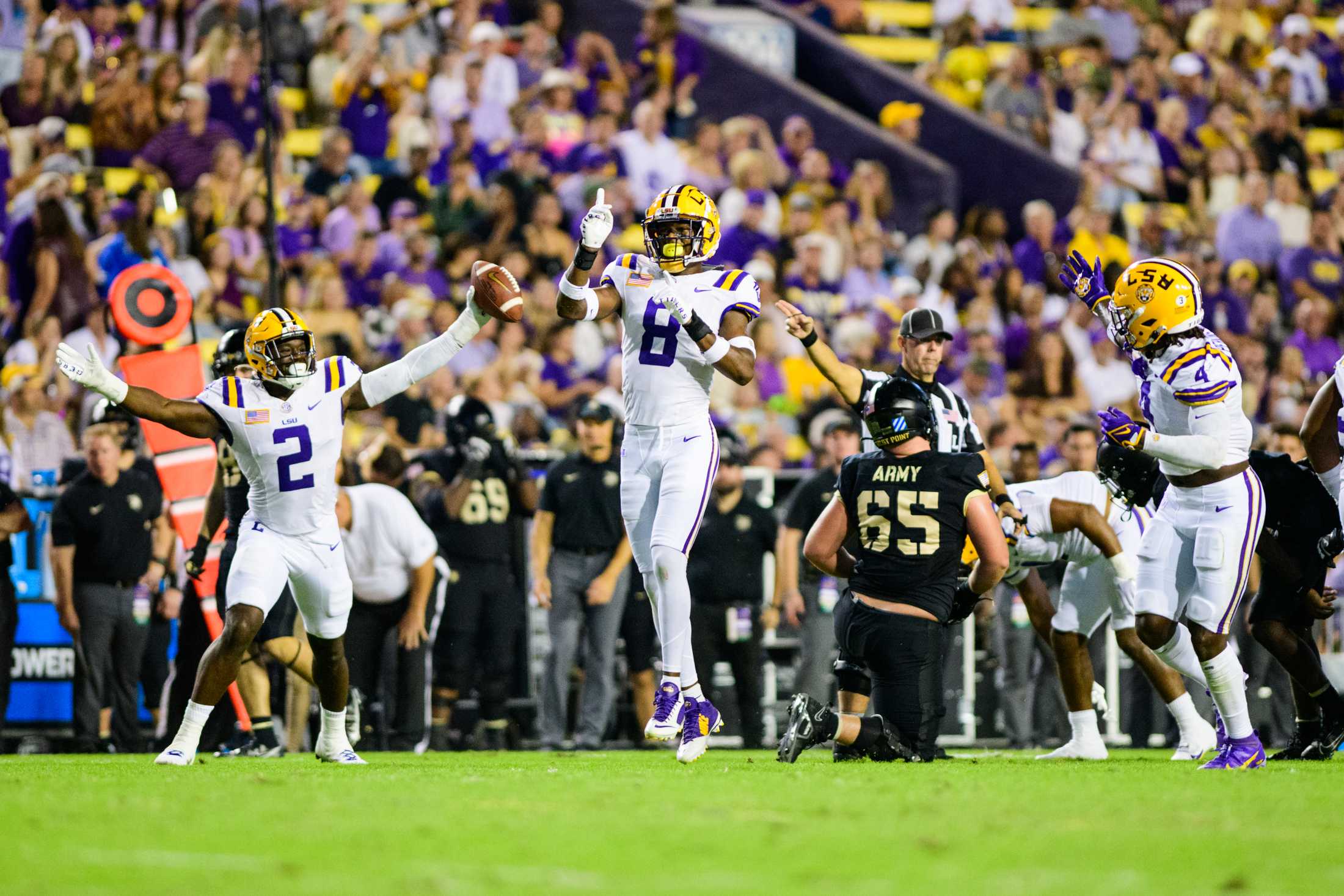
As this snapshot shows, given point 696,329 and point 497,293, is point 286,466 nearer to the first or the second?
point 497,293

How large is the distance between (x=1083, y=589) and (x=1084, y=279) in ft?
5.40

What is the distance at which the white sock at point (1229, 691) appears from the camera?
27.6ft

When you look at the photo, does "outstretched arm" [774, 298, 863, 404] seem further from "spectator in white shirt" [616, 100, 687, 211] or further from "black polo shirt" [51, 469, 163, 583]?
"spectator in white shirt" [616, 100, 687, 211]

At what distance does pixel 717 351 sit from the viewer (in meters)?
8.33

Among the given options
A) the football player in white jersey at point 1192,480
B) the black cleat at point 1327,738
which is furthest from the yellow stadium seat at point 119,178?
the black cleat at point 1327,738

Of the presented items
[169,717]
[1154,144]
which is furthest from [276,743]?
[1154,144]

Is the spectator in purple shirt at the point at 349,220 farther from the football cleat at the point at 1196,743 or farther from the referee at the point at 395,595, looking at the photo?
the football cleat at the point at 1196,743

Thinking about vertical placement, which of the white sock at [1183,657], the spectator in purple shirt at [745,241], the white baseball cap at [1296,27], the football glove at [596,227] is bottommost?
the white sock at [1183,657]

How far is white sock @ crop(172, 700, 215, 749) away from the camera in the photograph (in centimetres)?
871

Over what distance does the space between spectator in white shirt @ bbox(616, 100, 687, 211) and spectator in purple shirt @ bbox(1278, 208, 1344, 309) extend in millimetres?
6311

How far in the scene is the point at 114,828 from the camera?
5.65 metres

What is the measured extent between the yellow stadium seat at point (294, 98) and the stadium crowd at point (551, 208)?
0.11 ft

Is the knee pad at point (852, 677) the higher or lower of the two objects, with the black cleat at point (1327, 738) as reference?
higher

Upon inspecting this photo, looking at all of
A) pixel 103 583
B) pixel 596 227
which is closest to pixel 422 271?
pixel 103 583
